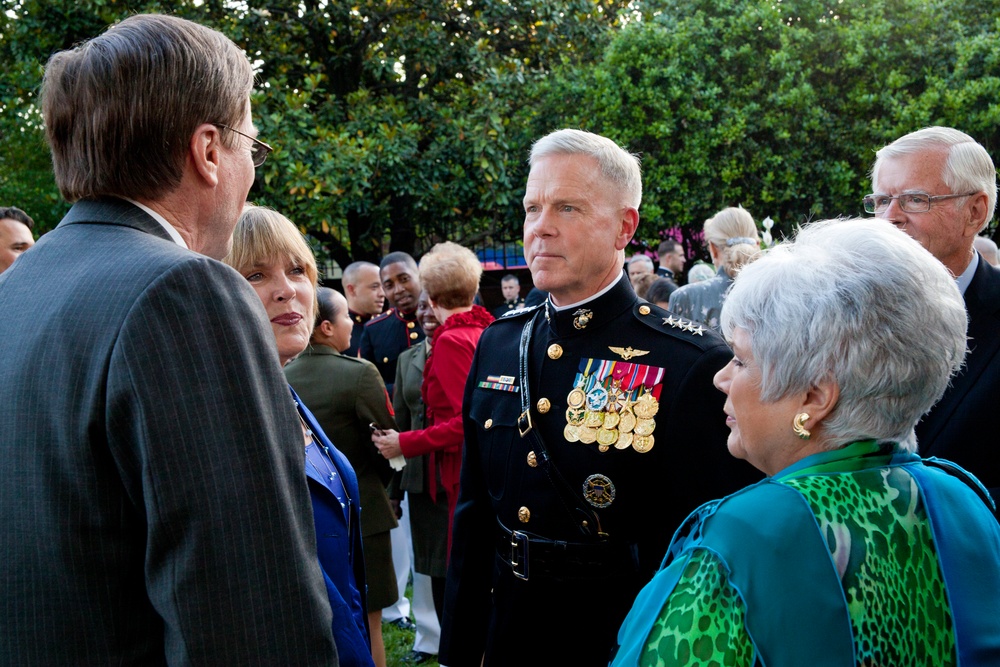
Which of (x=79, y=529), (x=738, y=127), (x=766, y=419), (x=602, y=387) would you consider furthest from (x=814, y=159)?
(x=79, y=529)

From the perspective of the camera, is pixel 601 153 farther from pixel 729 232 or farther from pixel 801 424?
pixel 729 232

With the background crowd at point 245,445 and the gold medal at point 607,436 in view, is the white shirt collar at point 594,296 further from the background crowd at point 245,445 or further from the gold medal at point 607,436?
the background crowd at point 245,445

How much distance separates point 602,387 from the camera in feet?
7.88

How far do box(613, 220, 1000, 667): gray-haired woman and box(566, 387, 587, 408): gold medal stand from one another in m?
0.90

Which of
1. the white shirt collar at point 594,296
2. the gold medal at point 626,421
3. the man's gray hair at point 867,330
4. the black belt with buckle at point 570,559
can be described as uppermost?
the man's gray hair at point 867,330

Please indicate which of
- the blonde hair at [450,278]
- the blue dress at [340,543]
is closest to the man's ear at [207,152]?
the blue dress at [340,543]

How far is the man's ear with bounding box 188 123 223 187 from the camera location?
4.57 feet

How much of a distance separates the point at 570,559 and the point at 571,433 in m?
0.36

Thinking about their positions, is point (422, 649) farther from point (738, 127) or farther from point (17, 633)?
point (738, 127)

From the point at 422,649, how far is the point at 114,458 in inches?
157

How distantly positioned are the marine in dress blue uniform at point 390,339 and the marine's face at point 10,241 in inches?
98.2

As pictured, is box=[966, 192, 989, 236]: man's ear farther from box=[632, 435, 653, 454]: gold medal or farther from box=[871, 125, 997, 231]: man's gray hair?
box=[632, 435, 653, 454]: gold medal

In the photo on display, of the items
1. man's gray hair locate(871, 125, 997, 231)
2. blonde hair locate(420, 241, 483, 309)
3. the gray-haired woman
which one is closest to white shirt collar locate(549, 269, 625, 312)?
the gray-haired woman

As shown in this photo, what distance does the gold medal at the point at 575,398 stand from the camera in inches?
95.1
